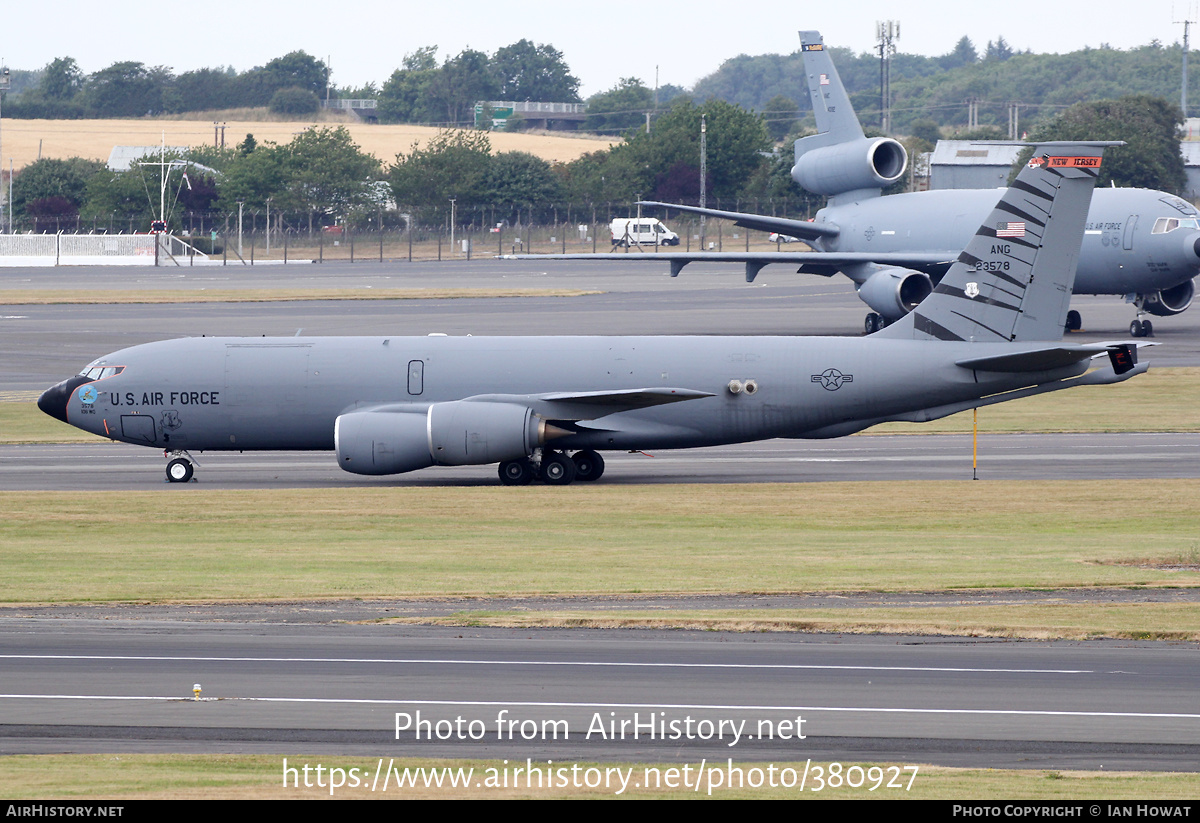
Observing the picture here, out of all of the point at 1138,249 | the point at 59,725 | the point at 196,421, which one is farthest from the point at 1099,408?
the point at 59,725

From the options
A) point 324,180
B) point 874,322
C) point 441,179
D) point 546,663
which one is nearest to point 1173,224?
point 874,322

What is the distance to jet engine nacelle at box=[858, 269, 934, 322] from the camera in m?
61.8

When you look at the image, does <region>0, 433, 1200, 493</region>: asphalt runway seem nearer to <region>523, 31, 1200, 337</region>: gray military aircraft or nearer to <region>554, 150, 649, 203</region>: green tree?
<region>523, 31, 1200, 337</region>: gray military aircraft

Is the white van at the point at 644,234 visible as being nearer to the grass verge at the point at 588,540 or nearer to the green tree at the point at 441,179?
→ the green tree at the point at 441,179

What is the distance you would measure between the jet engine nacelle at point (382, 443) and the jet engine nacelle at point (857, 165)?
130 ft

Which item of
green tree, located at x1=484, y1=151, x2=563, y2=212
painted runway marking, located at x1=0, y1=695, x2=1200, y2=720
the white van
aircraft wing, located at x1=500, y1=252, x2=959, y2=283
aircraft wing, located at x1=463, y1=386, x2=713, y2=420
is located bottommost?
painted runway marking, located at x1=0, y1=695, x2=1200, y2=720

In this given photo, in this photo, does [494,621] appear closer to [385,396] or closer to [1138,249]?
[385,396]

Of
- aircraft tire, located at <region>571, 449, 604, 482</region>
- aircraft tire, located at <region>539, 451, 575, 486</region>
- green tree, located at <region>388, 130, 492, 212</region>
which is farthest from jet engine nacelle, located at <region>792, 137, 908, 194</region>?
green tree, located at <region>388, 130, 492, 212</region>

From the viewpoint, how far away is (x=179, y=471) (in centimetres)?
3775

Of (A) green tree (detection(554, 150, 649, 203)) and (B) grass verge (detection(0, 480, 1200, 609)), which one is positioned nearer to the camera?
(B) grass verge (detection(0, 480, 1200, 609))

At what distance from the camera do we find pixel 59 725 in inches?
585

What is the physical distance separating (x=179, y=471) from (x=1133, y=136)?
116 metres

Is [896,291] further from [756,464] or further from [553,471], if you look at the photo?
[553,471]

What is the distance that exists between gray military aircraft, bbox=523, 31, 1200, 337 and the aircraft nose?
86.8 ft
